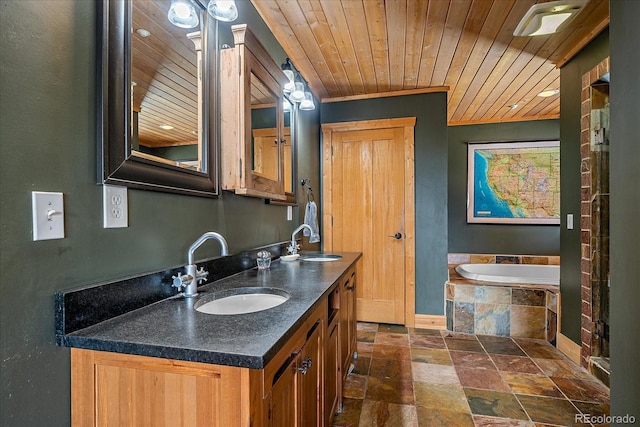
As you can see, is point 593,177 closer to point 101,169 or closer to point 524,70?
point 524,70

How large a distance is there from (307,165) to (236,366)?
2470 mm

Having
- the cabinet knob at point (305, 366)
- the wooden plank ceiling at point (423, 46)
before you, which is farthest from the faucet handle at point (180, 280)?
the wooden plank ceiling at point (423, 46)

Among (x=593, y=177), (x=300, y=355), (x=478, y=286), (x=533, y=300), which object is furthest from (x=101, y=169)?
(x=533, y=300)

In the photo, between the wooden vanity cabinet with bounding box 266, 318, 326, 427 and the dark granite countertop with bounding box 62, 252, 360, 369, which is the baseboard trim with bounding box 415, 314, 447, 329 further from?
the dark granite countertop with bounding box 62, 252, 360, 369

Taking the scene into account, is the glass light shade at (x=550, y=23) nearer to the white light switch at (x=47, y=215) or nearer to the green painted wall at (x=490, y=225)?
the green painted wall at (x=490, y=225)

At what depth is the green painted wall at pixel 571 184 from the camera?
2426mm

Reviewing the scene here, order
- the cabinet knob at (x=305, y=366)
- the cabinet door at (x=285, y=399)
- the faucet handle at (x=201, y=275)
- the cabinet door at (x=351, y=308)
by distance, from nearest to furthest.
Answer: the cabinet door at (x=285, y=399), the cabinet knob at (x=305, y=366), the faucet handle at (x=201, y=275), the cabinet door at (x=351, y=308)

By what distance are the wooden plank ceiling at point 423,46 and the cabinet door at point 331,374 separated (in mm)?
1892

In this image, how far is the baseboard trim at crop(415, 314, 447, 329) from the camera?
10.3ft

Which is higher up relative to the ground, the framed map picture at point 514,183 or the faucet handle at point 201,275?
the framed map picture at point 514,183

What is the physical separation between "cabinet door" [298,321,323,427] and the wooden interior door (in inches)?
82.3

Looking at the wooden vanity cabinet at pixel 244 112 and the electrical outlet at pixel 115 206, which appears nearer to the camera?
the electrical outlet at pixel 115 206

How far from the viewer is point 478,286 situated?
3006 millimetres

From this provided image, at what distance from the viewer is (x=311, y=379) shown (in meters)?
1.17
